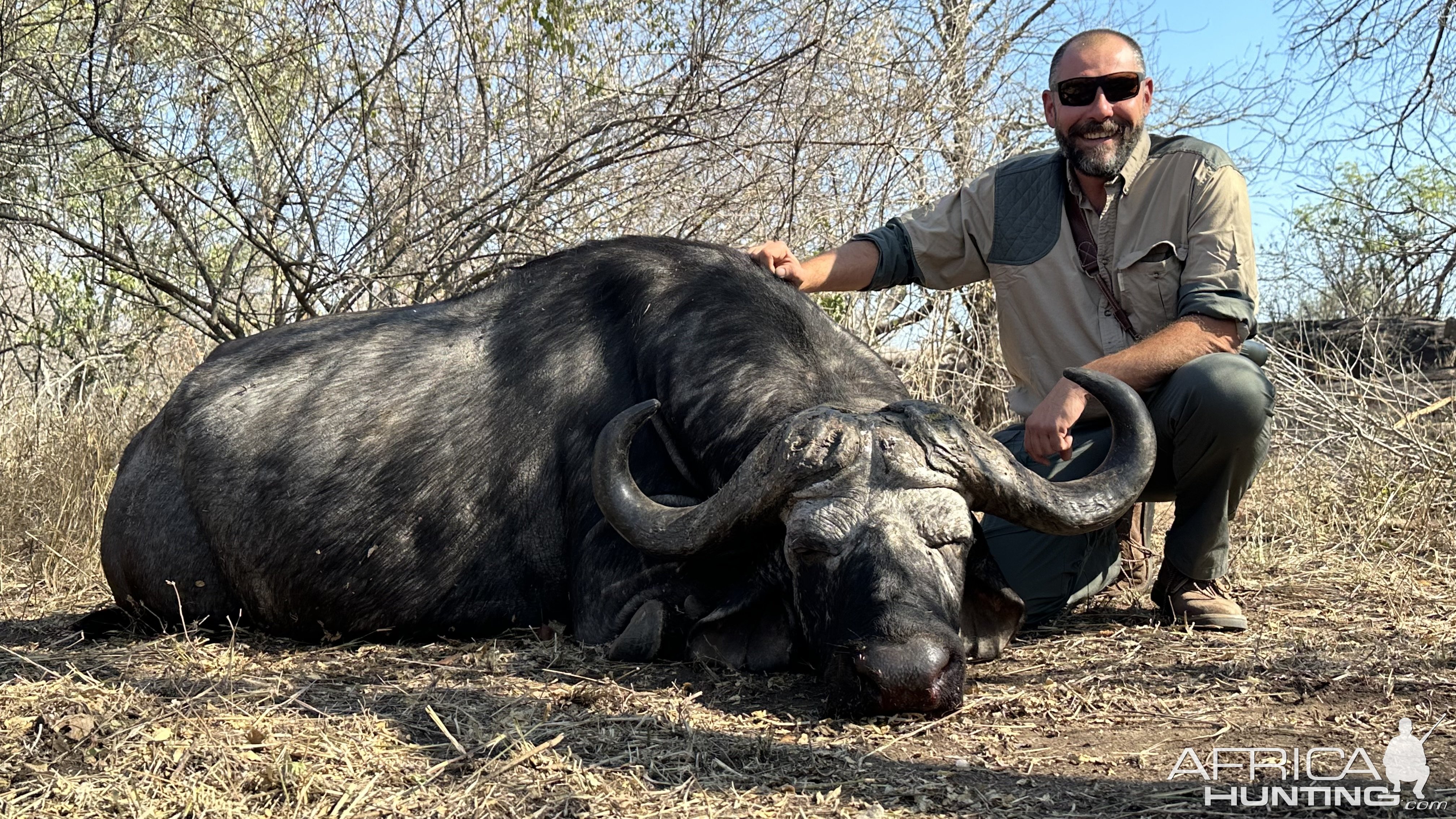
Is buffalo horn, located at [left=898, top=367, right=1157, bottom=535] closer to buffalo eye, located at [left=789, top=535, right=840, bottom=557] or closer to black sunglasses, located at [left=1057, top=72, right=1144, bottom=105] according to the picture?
buffalo eye, located at [left=789, top=535, right=840, bottom=557]

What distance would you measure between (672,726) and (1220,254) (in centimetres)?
277

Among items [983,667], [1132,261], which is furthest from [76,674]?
[1132,261]

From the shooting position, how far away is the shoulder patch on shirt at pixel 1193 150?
488cm

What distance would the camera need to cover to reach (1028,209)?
17.4 ft

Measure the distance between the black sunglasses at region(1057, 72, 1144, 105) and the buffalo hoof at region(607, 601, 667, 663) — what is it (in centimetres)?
268

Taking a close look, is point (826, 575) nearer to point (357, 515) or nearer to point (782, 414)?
point (782, 414)

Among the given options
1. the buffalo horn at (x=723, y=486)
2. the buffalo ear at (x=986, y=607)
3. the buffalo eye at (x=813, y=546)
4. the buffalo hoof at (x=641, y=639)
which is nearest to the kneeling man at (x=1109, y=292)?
the buffalo ear at (x=986, y=607)

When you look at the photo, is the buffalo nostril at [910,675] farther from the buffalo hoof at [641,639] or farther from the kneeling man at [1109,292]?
the kneeling man at [1109,292]

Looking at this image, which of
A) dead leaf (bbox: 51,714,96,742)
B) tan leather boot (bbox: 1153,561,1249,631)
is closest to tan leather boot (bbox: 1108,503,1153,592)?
tan leather boot (bbox: 1153,561,1249,631)

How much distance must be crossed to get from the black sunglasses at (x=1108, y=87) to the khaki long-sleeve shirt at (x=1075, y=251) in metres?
0.20

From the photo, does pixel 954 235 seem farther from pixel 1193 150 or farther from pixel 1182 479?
pixel 1182 479

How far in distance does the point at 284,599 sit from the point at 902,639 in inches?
107

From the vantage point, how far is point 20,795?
2783mm

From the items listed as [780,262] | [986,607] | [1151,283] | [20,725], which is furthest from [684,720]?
[1151,283]
